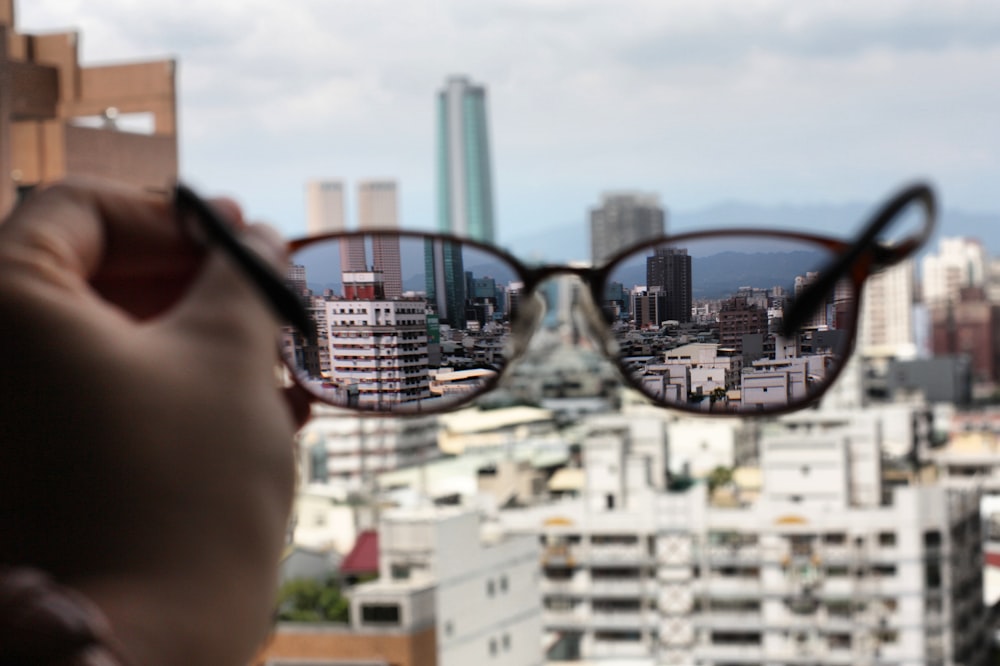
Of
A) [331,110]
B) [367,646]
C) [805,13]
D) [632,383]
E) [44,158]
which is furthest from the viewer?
[331,110]

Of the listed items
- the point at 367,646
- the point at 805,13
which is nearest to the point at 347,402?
the point at 367,646

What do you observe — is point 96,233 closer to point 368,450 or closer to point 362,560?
point 362,560

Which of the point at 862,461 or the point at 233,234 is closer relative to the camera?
the point at 233,234

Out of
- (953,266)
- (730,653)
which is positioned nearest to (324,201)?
(730,653)

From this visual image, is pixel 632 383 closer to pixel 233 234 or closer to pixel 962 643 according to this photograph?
pixel 233 234

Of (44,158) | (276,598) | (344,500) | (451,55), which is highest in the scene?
(451,55)

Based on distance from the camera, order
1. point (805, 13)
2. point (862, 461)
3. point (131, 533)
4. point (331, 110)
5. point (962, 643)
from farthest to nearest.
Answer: point (331, 110), point (805, 13), point (962, 643), point (862, 461), point (131, 533)
